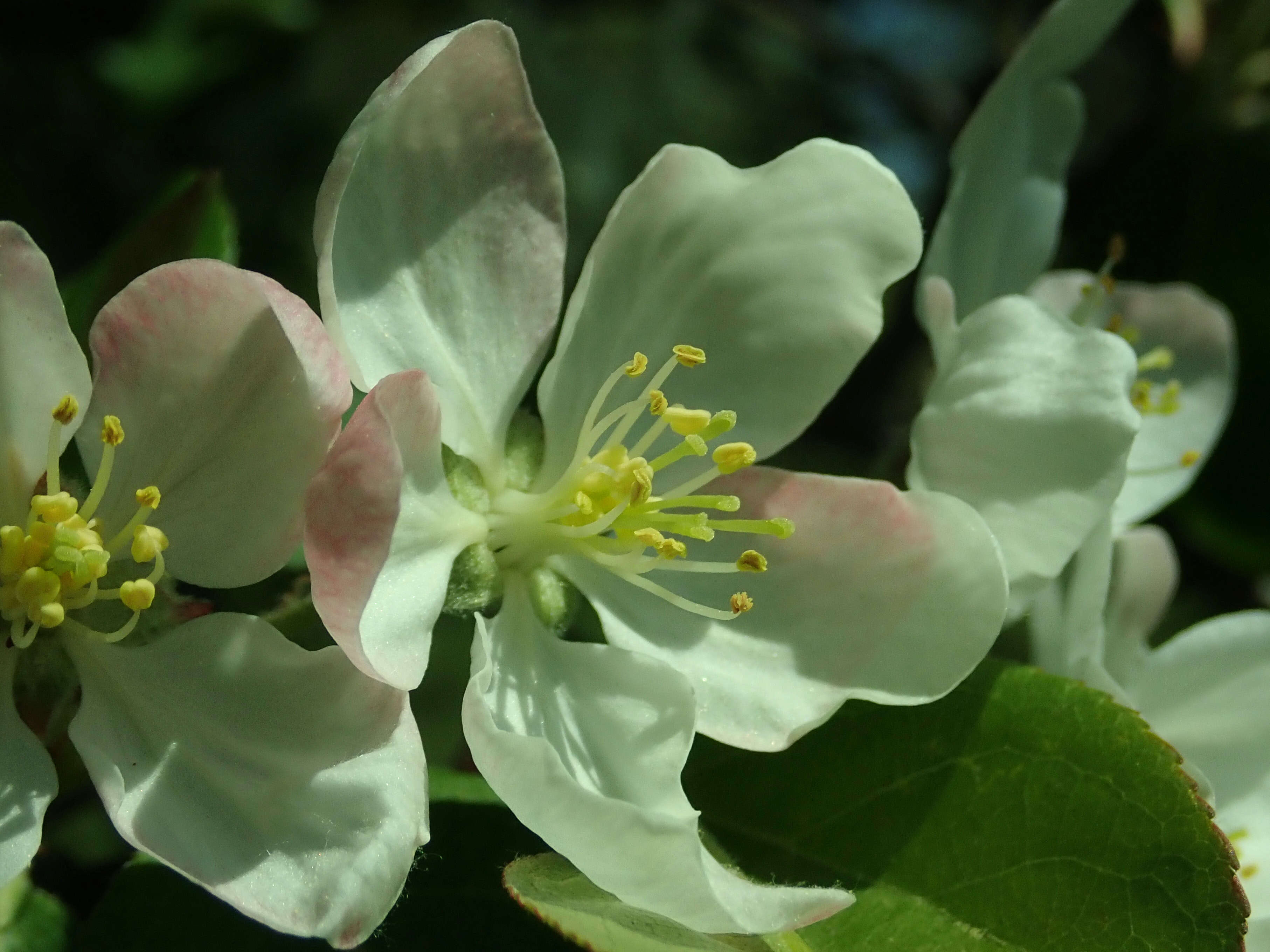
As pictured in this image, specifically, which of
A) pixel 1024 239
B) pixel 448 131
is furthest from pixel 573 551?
pixel 1024 239

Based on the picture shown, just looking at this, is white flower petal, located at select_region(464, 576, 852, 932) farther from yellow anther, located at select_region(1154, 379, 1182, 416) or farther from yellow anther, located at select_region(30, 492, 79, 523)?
yellow anther, located at select_region(1154, 379, 1182, 416)

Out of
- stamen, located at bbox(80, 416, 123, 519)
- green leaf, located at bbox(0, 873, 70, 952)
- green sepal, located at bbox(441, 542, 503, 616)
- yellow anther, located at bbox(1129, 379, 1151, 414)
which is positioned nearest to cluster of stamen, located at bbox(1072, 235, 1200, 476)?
yellow anther, located at bbox(1129, 379, 1151, 414)

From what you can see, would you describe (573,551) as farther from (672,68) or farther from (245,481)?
(672,68)

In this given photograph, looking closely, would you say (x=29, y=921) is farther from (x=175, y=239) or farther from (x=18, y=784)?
(x=175, y=239)

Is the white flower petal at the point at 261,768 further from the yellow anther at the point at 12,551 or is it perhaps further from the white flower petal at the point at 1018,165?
the white flower petal at the point at 1018,165

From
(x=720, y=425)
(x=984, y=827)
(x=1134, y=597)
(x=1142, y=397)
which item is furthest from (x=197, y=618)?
(x=1142, y=397)

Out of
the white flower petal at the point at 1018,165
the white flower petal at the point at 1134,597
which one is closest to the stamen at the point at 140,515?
the white flower petal at the point at 1018,165
